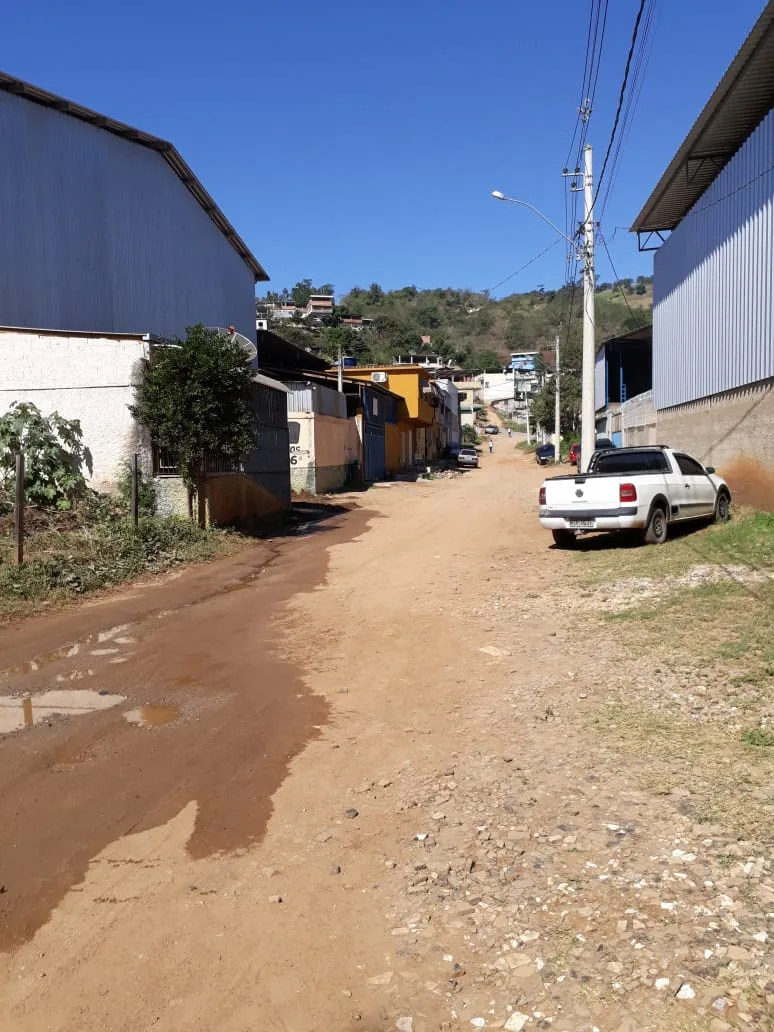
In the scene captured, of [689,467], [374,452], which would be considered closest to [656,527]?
[689,467]

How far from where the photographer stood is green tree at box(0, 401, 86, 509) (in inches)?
552

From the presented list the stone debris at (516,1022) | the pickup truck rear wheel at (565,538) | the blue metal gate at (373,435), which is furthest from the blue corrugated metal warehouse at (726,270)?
the blue metal gate at (373,435)

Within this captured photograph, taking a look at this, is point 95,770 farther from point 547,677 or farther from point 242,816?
point 547,677

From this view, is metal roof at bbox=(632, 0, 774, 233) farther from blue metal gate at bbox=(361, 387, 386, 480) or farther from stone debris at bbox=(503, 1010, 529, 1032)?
blue metal gate at bbox=(361, 387, 386, 480)

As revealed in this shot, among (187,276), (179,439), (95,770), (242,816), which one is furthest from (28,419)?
(187,276)

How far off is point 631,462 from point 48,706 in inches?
411

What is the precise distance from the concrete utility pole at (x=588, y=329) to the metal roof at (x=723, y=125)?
180cm

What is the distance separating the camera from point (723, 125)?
54.4 feet

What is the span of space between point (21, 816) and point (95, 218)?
910 inches

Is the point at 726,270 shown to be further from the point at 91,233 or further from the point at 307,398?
the point at 91,233

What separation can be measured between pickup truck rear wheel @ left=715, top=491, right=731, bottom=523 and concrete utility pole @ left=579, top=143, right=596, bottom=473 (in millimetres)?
4797

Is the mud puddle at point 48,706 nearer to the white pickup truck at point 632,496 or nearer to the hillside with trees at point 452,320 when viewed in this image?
the white pickup truck at point 632,496

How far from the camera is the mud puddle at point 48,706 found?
6211 millimetres

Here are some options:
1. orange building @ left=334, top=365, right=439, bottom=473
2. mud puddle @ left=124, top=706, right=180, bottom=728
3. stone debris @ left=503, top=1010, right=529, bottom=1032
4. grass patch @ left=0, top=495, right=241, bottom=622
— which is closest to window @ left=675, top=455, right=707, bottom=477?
grass patch @ left=0, top=495, right=241, bottom=622
